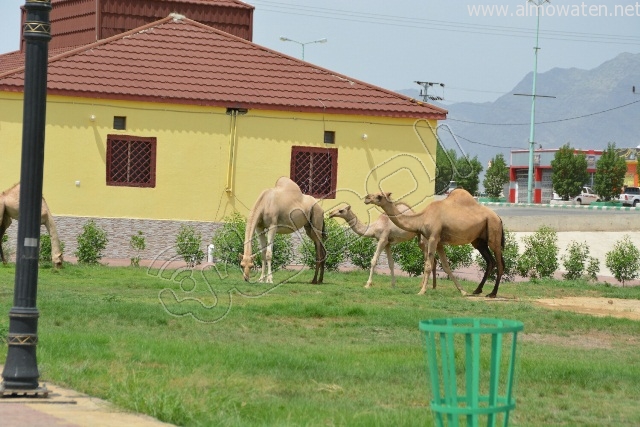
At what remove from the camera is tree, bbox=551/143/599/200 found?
311ft

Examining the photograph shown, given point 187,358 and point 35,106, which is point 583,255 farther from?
point 35,106

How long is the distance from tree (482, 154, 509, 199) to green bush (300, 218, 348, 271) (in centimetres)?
7813

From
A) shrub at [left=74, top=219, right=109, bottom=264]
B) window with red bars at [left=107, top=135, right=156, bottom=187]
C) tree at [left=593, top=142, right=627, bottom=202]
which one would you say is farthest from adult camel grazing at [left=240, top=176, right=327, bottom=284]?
tree at [left=593, top=142, right=627, bottom=202]

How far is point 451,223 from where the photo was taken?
2170 cm

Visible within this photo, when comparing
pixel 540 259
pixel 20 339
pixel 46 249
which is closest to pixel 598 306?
pixel 540 259

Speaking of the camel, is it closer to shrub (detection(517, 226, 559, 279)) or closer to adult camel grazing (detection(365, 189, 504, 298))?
adult camel grazing (detection(365, 189, 504, 298))

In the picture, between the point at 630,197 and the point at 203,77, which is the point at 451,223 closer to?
the point at 203,77

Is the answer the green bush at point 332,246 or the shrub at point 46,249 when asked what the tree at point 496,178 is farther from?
the shrub at point 46,249

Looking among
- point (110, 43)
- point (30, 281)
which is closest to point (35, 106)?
point (30, 281)

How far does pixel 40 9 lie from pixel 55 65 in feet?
68.3

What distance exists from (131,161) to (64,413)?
71.7 feet

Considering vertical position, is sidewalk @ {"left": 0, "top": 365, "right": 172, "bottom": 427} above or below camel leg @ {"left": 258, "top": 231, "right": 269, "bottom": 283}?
below

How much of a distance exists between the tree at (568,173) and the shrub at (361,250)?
229 feet

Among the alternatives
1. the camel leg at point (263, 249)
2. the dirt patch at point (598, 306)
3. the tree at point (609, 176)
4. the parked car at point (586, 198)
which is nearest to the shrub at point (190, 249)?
the camel leg at point (263, 249)
